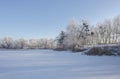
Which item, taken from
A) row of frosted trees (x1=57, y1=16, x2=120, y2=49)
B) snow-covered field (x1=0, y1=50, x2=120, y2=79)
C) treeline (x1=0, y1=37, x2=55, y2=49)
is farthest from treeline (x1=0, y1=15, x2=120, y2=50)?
treeline (x1=0, y1=37, x2=55, y2=49)

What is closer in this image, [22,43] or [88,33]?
[88,33]

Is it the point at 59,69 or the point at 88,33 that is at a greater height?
the point at 88,33

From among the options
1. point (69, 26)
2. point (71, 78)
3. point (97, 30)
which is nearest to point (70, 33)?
point (69, 26)

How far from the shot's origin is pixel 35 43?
95625mm

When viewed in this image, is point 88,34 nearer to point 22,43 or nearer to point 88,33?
point 88,33

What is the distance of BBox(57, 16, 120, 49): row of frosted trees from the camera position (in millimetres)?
41250

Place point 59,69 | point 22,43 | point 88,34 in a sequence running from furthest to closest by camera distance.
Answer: point 22,43, point 88,34, point 59,69

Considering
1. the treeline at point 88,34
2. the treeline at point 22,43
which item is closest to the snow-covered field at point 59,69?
the treeline at point 88,34

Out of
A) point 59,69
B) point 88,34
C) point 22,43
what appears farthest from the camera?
point 22,43

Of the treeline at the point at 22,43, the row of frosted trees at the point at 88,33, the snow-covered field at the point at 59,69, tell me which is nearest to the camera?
the snow-covered field at the point at 59,69

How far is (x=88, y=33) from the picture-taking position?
46.5m

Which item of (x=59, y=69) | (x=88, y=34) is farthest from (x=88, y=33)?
(x=59, y=69)

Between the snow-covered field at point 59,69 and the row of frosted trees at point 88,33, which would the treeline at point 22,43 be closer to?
the row of frosted trees at point 88,33

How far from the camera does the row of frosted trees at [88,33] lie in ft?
135
